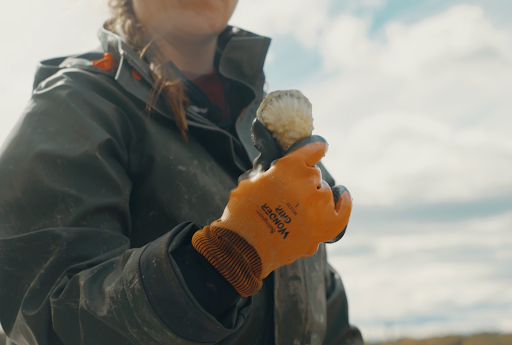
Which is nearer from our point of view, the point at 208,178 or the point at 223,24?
the point at 208,178

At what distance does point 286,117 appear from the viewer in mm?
1381

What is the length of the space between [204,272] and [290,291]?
63 cm

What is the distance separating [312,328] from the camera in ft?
5.95

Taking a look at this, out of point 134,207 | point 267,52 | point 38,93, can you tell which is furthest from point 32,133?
point 267,52

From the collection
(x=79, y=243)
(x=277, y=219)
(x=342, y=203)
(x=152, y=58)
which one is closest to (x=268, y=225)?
(x=277, y=219)

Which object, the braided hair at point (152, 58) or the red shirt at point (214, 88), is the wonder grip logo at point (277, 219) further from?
the red shirt at point (214, 88)

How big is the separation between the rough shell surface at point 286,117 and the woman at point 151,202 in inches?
3.5

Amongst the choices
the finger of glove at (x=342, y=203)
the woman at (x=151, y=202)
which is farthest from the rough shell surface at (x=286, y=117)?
the finger of glove at (x=342, y=203)

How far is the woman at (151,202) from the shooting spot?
123cm

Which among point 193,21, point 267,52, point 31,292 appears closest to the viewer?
point 31,292

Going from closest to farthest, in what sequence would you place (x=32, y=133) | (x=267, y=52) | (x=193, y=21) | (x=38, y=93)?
(x=32, y=133) → (x=38, y=93) → (x=193, y=21) → (x=267, y=52)

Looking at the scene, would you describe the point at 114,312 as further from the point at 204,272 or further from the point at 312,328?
the point at 312,328

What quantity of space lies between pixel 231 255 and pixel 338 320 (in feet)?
4.27

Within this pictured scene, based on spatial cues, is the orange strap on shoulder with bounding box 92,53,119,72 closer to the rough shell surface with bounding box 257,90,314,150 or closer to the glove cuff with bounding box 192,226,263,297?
the rough shell surface with bounding box 257,90,314,150
